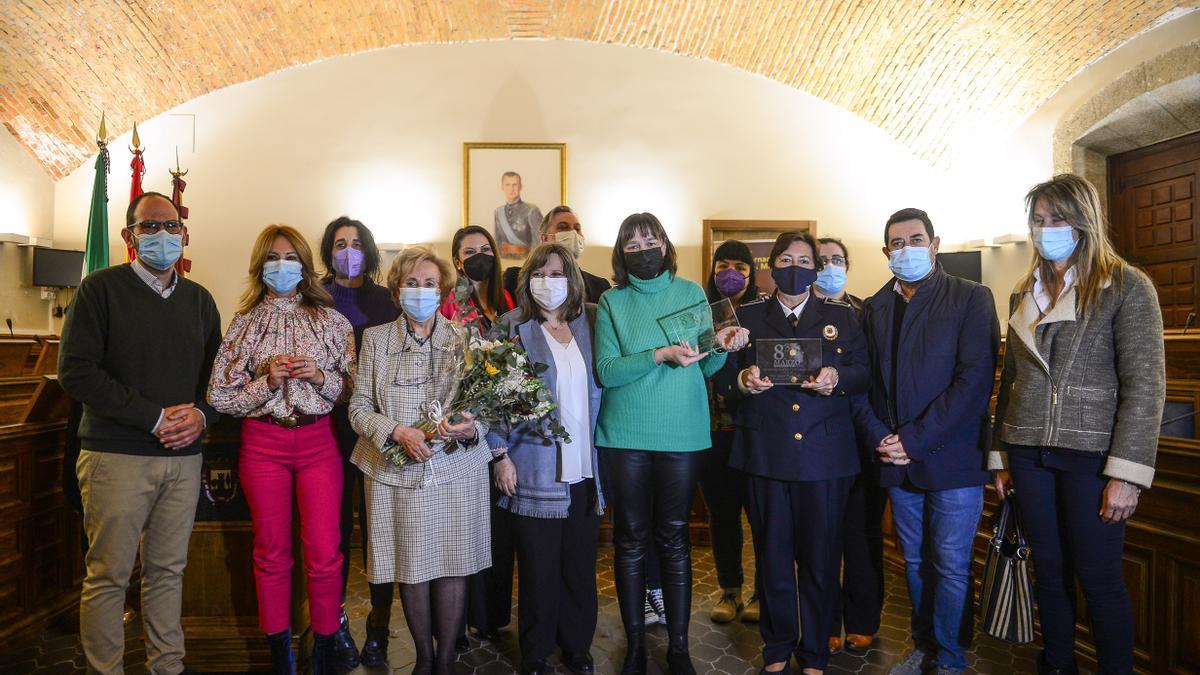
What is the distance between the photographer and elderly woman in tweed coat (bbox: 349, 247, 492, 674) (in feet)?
8.09

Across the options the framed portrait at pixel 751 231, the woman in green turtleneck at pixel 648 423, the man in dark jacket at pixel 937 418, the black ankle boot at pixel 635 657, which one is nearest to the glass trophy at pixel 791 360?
the woman in green turtleneck at pixel 648 423

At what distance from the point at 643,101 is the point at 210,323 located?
5655 mm

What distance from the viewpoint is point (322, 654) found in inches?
105

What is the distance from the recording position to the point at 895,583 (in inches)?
161

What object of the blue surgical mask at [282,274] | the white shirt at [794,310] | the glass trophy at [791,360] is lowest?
the glass trophy at [791,360]

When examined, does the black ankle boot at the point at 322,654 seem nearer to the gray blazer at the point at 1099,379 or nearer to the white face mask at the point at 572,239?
the white face mask at the point at 572,239

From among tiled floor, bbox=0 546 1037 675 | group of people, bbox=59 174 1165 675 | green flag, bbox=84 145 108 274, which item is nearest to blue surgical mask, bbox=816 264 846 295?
group of people, bbox=59 174 1165 675

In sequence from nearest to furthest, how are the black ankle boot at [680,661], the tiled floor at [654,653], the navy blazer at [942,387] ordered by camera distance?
the navy blazer at [942,387], the black ankle boot at [680,661], the tiled floor at [654,653]

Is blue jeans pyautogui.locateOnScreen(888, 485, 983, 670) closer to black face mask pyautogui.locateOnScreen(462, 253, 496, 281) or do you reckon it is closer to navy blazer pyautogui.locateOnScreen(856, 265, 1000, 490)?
navy blazer pyautogui.locateOnScreen(856, 265, 1000, 490)

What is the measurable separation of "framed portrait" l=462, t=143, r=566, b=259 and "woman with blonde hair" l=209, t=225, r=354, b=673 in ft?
15.2

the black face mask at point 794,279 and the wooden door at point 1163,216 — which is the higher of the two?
the wooden door at point 1163,216

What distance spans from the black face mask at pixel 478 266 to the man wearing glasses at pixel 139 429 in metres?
1.20

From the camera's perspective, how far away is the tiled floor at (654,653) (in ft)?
9.78

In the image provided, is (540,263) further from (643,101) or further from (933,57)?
(933,57)
